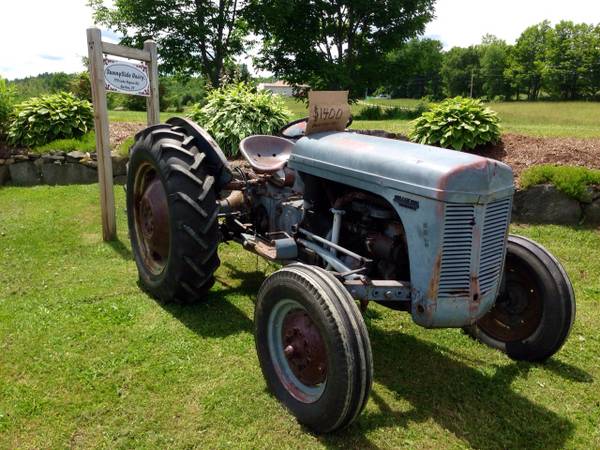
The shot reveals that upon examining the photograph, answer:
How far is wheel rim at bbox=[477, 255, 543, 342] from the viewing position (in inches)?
134

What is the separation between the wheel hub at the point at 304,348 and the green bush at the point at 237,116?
583 cm

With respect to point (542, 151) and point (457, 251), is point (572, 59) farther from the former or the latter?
point (457, 251)

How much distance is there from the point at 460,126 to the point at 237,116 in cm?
365

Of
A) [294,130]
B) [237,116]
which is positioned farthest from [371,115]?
[294,130]

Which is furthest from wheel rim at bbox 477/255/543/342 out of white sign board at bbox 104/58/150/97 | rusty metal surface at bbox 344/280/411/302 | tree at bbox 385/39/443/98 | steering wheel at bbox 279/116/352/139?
tree at bbox 385/39/443/98

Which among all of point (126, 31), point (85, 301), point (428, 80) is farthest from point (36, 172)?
point (428, 80)

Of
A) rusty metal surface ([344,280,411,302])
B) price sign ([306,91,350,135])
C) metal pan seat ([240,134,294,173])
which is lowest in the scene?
rusty metal surface ([344,280,411,302])

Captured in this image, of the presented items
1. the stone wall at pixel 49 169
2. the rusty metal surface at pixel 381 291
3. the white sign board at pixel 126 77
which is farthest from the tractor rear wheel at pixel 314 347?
the stone wall at pixel 49 169

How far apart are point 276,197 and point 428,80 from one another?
76929 mm

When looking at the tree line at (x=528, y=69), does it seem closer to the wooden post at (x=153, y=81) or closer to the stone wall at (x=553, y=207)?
the stone wall at (x=553, y=207)

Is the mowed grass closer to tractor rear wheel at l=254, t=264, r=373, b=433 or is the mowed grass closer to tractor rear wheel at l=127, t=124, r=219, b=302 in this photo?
tractor rear wheel at l=127, t=124, r=219, b=302

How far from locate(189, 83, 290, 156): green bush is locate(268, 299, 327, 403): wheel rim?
5.75 m

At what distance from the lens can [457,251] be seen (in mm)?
2754

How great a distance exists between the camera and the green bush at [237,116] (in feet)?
27.9
